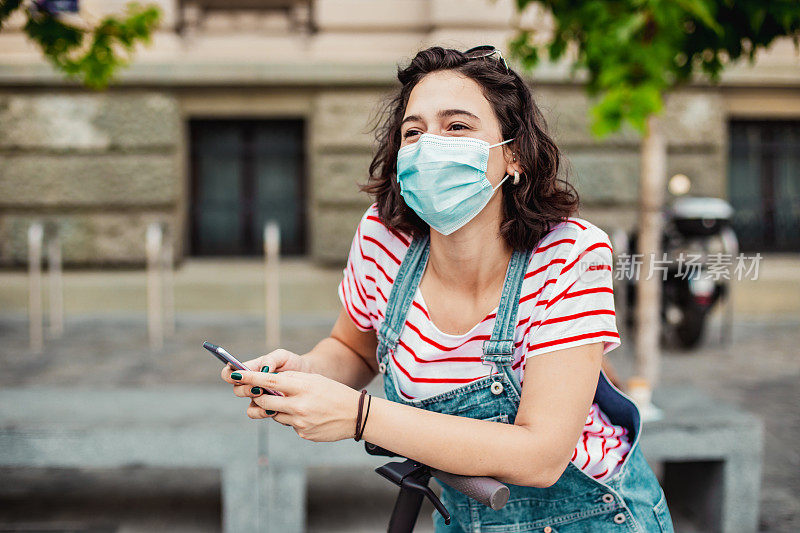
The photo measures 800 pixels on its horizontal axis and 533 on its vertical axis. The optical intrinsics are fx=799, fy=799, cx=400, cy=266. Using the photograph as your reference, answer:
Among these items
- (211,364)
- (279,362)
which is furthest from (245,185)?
(279,362)

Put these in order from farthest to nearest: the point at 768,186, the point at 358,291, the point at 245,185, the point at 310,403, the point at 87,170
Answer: the point at 768,186, the point at 245,185, the point at 87,170, the point at 358,291, the point at 310,403

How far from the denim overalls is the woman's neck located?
2.0 inches

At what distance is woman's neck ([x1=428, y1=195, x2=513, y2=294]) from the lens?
1610 mm

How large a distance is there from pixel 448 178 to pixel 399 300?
0.88 feet

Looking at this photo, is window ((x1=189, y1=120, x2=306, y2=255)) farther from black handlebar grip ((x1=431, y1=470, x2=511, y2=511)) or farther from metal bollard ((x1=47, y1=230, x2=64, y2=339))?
black handlebar grip ((x1=431, y1=470, x2=511, y2=511))

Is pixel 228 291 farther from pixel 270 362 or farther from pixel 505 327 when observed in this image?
pixel 505 327

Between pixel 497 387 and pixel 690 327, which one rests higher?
pixel 497 387

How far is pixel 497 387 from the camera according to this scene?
4.97 ft

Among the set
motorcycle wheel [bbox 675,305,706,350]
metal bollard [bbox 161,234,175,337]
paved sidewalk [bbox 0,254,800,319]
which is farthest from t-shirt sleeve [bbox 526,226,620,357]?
metal bollard [bbox 161,234,175,337]

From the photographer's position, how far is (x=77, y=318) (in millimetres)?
8609

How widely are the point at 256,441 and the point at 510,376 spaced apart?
81.5 inches

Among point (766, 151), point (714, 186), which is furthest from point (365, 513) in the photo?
point (766, 151)

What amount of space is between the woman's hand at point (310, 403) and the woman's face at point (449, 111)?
555 millimetres

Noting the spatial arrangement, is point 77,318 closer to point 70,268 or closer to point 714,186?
point 70,268
